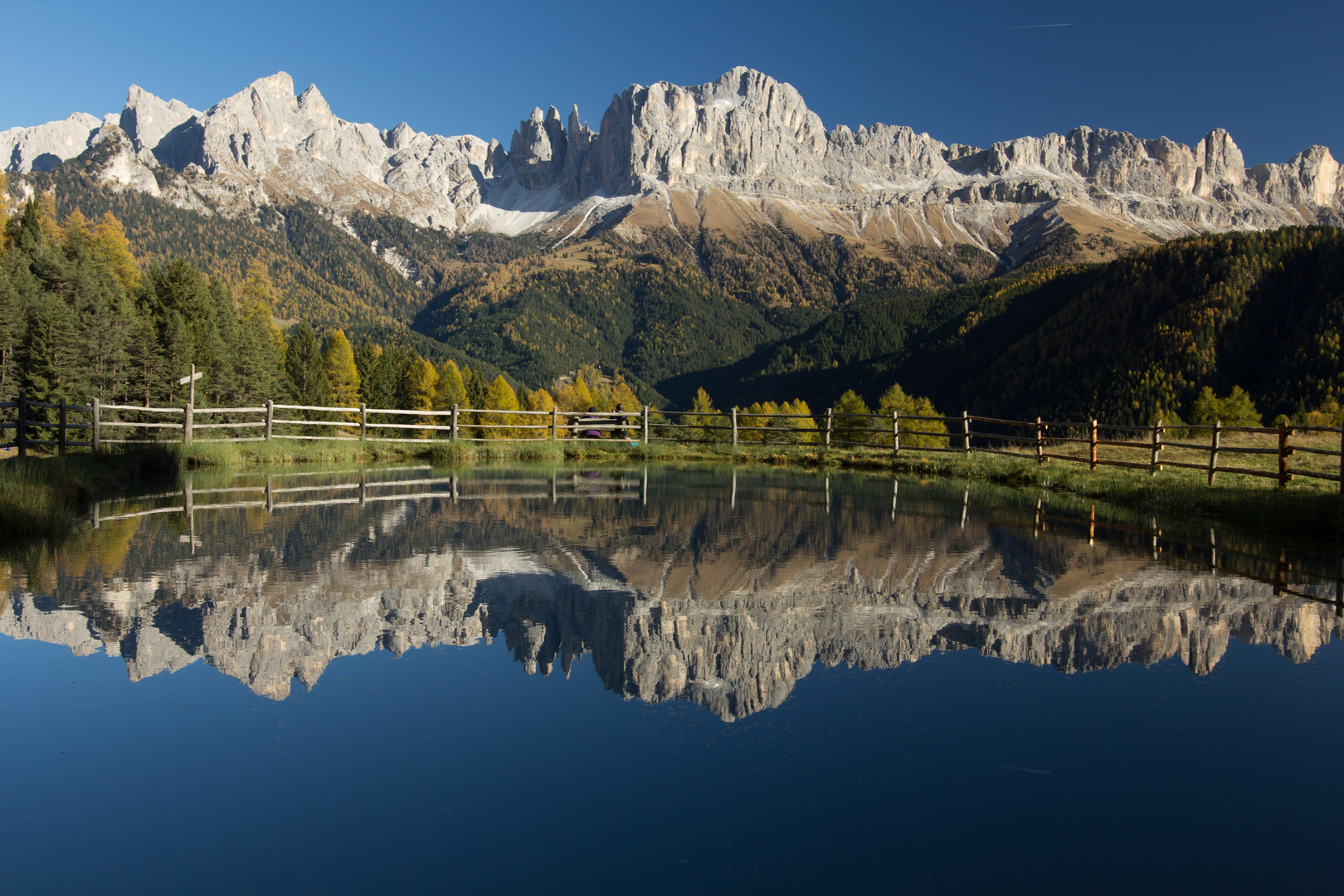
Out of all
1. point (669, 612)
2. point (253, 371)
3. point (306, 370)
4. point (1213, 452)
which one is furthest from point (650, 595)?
point (306, 370)

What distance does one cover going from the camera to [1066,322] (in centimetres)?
14275

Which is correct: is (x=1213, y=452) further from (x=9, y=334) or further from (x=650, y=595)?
(x=9, y=334)

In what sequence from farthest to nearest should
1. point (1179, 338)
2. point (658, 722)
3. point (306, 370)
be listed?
point (1179, 338), point (306, 370), point (658, 722)

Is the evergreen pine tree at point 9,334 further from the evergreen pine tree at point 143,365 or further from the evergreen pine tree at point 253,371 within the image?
the evergreen pine tree at point 253,371

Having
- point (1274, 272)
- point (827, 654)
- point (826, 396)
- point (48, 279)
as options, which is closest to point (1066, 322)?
point (1274, 272)

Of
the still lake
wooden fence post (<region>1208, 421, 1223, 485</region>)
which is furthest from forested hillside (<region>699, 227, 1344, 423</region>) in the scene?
the still lake

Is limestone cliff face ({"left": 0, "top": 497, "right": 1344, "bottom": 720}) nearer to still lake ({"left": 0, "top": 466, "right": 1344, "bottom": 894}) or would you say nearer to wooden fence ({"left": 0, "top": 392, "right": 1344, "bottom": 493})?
still lake ({"left": 0, "top": 466, "right": 1344, "bottom": 894})

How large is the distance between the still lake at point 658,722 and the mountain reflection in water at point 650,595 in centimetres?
6

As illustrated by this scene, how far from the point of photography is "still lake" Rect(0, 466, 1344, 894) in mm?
3828

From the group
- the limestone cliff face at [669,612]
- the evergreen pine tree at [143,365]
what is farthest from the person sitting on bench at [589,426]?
the limestone cliff face at [669,612]

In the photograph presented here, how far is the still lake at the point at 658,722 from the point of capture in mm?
3828

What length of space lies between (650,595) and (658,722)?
3.04 meters

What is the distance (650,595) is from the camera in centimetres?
843

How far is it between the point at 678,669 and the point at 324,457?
2248 cm
